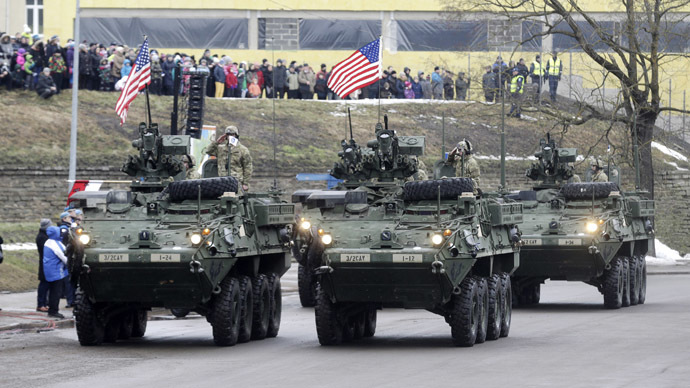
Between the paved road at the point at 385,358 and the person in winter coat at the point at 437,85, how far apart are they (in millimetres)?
28888

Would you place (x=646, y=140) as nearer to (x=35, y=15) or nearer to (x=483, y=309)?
(x=483, y=309)

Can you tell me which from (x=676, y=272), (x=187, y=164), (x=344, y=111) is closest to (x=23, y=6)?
(x=344, y=111)

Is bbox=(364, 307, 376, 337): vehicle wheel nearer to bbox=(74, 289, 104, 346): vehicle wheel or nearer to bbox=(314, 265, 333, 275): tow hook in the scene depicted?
bbox=(314, 265, 333, 275): tow hook

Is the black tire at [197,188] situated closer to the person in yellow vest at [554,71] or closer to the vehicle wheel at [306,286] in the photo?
the vehicle wheel at [306,286]

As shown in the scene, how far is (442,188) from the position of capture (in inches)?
728

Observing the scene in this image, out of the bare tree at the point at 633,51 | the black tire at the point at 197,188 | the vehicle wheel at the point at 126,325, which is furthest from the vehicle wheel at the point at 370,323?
the bare tree at the point at 633,51

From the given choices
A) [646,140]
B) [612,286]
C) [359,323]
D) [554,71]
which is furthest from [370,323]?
[554,71]

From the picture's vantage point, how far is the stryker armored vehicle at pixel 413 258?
17391 millimetres

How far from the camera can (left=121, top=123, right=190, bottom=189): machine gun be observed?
810 inches

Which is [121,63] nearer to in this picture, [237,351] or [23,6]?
[23,6]

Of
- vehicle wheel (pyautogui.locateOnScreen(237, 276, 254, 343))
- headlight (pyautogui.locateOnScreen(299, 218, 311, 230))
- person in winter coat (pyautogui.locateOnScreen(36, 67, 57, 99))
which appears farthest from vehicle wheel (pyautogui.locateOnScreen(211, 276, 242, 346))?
person in winter coat (pyautogui.locateOnScreen(36, 67, 57, 99))

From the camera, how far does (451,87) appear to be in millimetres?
50938

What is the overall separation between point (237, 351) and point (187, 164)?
495 cm

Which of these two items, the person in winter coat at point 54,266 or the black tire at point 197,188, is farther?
the person in winter coat at point 54,266
